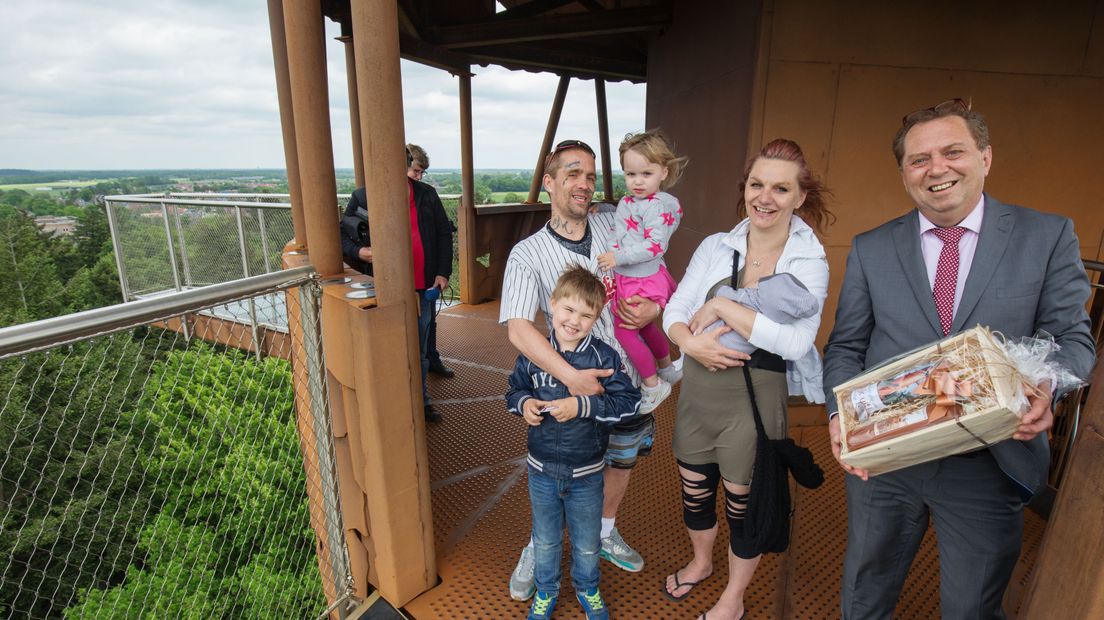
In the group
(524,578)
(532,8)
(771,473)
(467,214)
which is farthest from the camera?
(467,214)

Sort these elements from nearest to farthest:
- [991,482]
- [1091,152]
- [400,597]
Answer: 1. [991,482]
2. [400,597]
3. [1091,152]

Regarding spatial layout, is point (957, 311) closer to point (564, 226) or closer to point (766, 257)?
point (766, 257)

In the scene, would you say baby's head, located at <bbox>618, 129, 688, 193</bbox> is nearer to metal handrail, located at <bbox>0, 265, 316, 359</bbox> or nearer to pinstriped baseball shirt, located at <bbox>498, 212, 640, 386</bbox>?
pinstriped baseball shirt, located at <bbox>498, 212, 640, 386</bbox>

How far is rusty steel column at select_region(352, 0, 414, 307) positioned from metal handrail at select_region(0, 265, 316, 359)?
39 cm

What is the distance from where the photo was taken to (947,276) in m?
1.48

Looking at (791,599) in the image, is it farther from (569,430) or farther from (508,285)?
(508,285)

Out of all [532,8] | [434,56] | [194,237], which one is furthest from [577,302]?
[194,237]

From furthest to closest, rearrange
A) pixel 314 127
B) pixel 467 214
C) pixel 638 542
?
pixel 467 214 < pixel 638 542 < pixel 314 127

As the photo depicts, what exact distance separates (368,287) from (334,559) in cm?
121

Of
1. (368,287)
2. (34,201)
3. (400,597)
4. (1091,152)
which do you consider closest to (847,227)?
(1091,152)

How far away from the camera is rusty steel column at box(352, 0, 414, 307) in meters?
1.79

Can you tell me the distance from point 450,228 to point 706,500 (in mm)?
2647

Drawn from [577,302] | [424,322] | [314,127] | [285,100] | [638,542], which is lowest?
[638,542]

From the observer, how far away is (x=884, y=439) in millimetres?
1210
